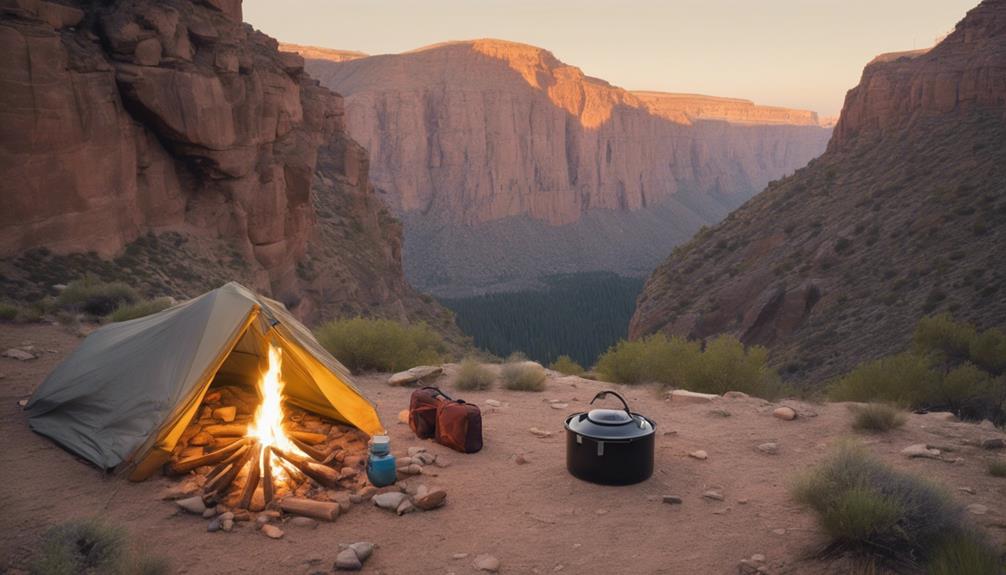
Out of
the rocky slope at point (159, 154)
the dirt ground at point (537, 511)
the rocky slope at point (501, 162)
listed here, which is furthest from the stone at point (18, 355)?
the rocky slope at point (501, 162)

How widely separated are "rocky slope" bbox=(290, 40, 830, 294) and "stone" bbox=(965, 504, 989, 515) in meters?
71.3

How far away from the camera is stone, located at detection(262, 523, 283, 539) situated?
650 centimetres

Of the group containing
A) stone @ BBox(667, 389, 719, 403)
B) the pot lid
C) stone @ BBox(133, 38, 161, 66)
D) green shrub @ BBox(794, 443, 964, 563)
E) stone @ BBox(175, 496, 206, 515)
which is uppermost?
stone @ BBox(133, 38, 161, 66)

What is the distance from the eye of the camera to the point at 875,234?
2814 cm

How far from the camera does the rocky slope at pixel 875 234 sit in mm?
22531

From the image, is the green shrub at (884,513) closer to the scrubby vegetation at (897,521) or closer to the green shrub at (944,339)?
the scrubby vegetation at (897,521)

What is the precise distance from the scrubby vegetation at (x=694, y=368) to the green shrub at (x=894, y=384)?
1442mm

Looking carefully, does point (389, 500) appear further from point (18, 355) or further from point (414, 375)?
point (18, 355)

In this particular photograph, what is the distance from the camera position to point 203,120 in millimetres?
23031

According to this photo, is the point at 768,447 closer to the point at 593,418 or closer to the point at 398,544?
the point at 593,418

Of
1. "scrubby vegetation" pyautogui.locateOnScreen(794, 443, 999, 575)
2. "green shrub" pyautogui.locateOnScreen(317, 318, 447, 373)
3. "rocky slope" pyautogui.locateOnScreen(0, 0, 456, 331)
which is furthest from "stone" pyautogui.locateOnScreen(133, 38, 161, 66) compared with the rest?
"scrubby vegetation" pyautogui.locateOnScreen(794, 443, 999, 575)

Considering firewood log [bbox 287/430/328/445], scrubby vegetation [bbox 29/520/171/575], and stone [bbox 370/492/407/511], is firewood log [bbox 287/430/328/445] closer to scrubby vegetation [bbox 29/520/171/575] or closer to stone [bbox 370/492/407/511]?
stone [bbox 370/492/407/511]

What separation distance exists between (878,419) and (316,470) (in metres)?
7.88

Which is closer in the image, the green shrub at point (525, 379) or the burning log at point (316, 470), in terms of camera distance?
the burning log at point (316, 470)
